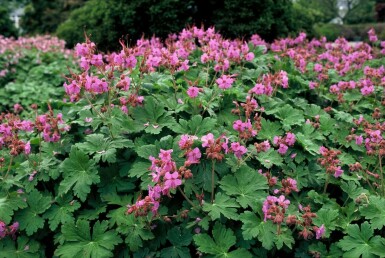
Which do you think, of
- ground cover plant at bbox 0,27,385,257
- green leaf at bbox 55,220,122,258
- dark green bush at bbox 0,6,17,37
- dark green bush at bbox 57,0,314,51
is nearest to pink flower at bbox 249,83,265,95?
ground cover plant at bbox 0,27,385,257

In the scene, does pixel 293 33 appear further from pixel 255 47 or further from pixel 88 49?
pixel 88 49

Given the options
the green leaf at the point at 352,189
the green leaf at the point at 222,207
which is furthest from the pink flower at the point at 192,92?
the green leaf at the point at 352,189

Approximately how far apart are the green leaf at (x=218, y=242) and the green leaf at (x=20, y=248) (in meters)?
0.94

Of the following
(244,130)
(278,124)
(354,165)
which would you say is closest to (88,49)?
(244,130)

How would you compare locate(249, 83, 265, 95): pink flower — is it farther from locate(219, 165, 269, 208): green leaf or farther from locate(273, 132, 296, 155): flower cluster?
locate(219, 165, 269, 208): green leaf

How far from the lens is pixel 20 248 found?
8.36 feet

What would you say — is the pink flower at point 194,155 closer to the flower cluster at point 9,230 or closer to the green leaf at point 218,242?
the green leaf at point 218,242

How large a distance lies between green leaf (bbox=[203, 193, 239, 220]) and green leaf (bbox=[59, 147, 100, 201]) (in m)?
0.65

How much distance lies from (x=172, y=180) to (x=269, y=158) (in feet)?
2.46

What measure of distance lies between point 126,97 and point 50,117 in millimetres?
495

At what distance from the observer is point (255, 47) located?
4434 millimetres

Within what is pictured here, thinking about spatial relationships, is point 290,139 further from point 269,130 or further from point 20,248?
point 20,248

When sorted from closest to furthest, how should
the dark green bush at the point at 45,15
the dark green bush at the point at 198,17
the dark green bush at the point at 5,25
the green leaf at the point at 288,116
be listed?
1. the green leaf at the point at 288,116
2. the dark green bush at the point at 198,17
3. the dark green bush at the point at 5,25
4. the dark green bush at the point at 45,15

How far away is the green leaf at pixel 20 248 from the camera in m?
2.50
